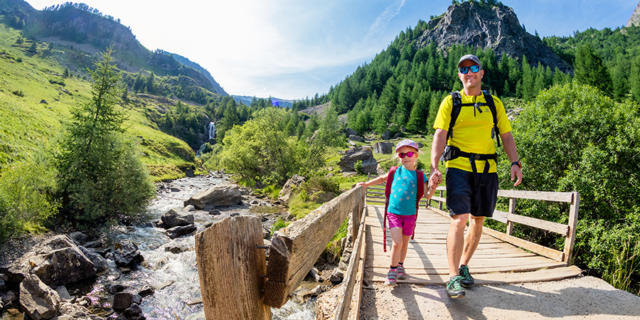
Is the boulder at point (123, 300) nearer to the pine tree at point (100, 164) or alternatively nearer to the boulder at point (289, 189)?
the pine tree at point (100, 164)

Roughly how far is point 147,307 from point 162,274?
8.38ft

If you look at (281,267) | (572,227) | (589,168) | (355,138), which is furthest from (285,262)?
(355,138)

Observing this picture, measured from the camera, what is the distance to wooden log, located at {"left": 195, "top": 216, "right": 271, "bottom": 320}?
43.1 inches

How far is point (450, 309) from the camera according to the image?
3.31 metres

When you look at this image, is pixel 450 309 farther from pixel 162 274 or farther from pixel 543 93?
pixel 543 93

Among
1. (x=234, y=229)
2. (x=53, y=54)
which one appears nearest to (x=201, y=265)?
(x=234, y=229)

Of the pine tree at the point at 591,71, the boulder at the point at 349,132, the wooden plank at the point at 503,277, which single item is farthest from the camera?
the boulder at the point at 349,132

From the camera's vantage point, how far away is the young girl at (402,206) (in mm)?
3912

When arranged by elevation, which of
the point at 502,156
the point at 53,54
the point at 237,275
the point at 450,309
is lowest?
the point at 450,309

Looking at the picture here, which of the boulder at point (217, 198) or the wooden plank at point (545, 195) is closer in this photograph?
the wooden plank at point (545, 195)

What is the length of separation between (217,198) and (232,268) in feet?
86.6

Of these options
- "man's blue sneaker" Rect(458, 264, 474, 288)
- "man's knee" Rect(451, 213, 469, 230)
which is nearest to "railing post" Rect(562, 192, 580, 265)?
"man's blue sneaker" Rect(458, 264, 474, 288)

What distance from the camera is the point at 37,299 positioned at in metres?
7.72

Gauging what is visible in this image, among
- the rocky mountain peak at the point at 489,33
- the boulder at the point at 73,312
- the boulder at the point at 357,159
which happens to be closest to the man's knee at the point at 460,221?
the boulder at the point at 73,312
